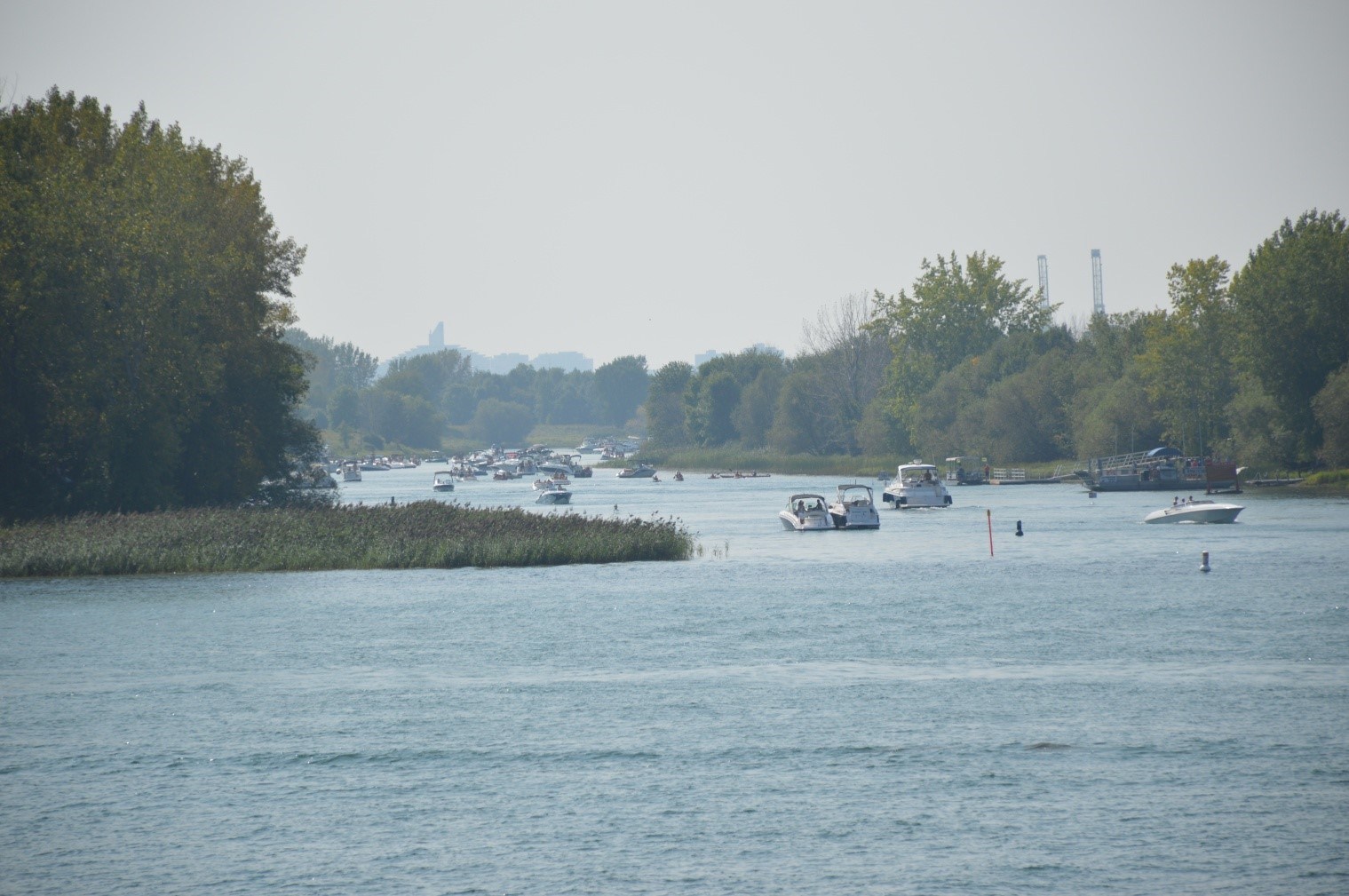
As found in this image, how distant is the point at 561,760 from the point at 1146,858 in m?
10.9

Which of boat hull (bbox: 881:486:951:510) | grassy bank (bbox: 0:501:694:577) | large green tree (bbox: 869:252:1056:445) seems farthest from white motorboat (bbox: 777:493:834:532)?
large green tree (bbox: 869:252:1056:445)

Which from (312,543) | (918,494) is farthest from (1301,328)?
(312,543)

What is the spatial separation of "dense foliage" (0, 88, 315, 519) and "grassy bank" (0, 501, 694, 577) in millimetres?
4234

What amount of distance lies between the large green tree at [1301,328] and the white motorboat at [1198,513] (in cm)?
3555

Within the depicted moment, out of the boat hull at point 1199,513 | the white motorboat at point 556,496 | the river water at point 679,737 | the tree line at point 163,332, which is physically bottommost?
the river water at point 679,737

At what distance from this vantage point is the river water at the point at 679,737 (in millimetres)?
21656

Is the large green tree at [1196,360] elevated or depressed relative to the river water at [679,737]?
elevated

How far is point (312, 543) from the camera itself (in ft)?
209

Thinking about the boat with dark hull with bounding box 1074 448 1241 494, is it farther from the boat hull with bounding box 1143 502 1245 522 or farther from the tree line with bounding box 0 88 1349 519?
the boat hull with bounding box 1143 502 1245 522

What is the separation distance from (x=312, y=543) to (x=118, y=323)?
51.4ft

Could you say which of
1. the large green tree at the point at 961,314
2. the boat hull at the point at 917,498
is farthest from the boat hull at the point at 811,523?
the large green tree at the point at 961,314

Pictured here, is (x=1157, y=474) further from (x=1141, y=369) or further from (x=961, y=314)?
(x=961, y=314)

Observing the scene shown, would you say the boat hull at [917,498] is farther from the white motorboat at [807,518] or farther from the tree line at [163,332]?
the tree line at [163,332]

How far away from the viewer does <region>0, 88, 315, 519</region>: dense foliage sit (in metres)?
67.6
